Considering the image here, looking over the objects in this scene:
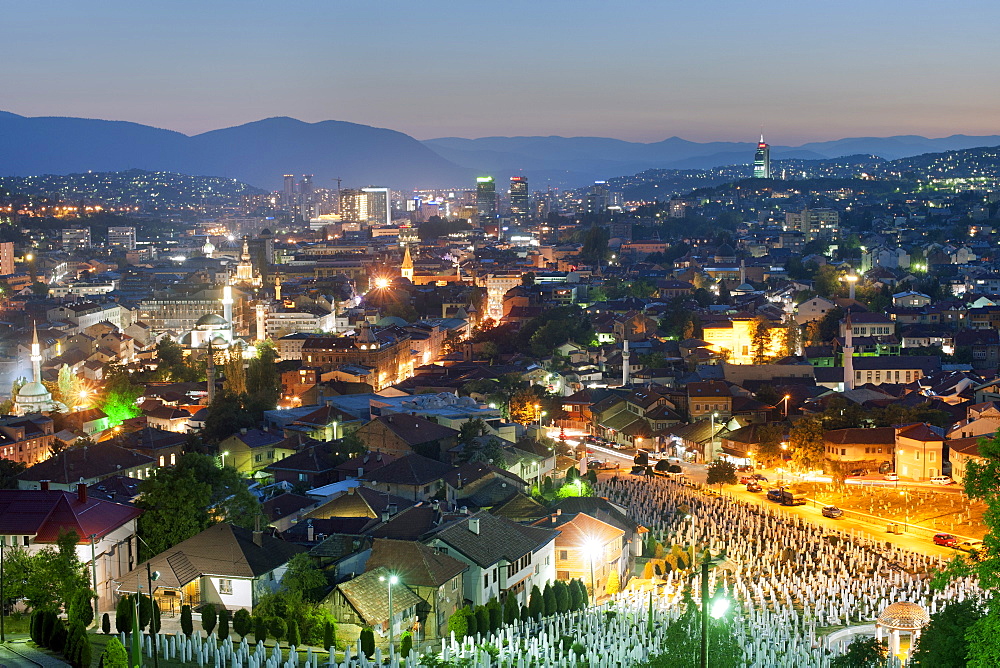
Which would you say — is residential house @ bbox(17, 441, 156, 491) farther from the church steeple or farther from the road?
the church steeple

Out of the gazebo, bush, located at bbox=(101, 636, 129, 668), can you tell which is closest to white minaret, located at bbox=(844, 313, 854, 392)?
the gazebo

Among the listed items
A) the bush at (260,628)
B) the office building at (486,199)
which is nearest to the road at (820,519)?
the bush at (260,628)

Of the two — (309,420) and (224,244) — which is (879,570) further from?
(224,244)

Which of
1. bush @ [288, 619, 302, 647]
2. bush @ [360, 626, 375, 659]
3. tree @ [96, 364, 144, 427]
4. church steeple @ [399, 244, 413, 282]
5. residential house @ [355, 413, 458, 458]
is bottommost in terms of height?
church steeple @ [399, 244, 413, 282]

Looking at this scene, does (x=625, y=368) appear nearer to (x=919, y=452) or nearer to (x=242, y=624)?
(x=919, y=452)

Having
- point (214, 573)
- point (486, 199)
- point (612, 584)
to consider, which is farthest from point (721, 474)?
point (486, 199)

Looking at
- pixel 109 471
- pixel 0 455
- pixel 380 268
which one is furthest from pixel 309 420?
pixel 380 268

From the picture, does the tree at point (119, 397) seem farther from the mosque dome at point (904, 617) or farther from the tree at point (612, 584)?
the mosque dome at point (904, 617)
